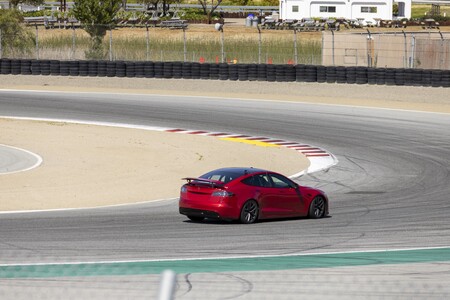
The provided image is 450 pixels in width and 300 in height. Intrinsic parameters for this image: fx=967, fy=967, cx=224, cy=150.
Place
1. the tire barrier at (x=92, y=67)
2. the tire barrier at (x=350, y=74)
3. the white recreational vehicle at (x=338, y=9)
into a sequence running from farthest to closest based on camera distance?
the white recreational vehicle at (x=338, y=9) → the tire barrier at (x=92, y=67) → the tire barrier at (x=350, y=74)

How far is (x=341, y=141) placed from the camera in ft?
106

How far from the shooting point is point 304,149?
30734 mm

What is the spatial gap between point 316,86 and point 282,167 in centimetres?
1793

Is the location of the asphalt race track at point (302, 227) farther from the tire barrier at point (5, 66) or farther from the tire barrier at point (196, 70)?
the tire barrier at point (5, 66)

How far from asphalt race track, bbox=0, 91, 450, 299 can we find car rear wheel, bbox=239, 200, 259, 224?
21cm

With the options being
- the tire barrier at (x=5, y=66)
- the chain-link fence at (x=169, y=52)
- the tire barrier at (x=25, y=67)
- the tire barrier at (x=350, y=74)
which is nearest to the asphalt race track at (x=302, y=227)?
the tire barrier at (x=350, y=74)

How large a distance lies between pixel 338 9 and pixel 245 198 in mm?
84937

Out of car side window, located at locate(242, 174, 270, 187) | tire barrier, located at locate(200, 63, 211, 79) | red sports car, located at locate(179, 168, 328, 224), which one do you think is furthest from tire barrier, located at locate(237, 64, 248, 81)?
car side window, located at locate(242, 174, 270, 187)

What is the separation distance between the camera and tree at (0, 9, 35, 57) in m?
54.0

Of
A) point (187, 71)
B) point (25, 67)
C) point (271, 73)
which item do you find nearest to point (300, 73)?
point (271, 73)

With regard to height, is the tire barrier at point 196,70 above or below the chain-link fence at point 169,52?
below

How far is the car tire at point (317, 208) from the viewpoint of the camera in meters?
19.6

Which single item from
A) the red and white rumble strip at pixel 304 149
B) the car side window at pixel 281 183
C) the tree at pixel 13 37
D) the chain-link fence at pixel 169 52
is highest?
the tree at pixel 13 37

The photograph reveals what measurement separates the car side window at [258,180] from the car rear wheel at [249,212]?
38cm
